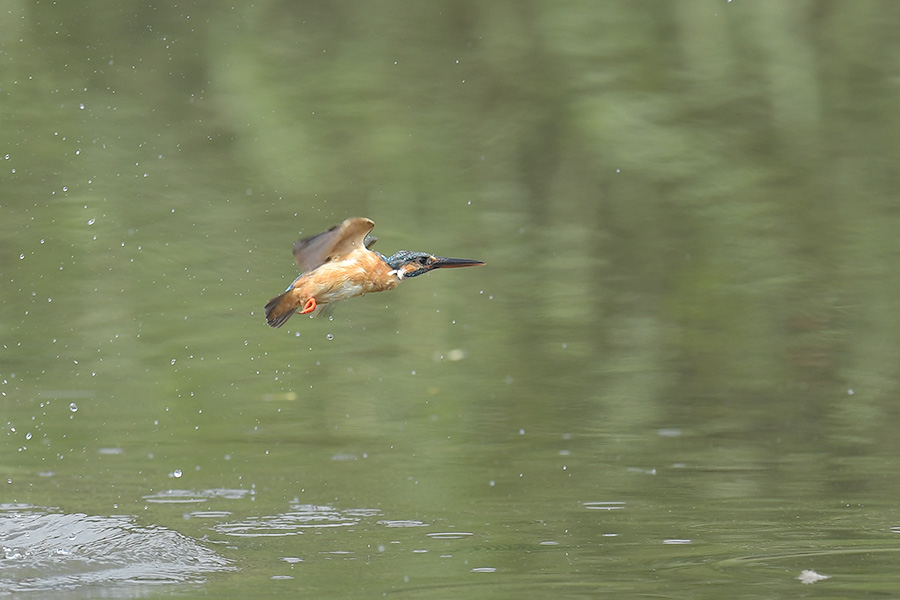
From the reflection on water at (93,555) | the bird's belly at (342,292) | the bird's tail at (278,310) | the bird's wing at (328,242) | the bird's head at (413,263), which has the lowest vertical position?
the reflection on water at (93,555)

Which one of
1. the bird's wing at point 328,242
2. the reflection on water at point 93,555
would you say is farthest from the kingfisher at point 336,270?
the reflection on water at point 93,555

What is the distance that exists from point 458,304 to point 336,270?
8.21 feet

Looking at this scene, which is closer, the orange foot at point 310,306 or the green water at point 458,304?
the orange foot at point 310,306

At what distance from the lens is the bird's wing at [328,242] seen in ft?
13.0

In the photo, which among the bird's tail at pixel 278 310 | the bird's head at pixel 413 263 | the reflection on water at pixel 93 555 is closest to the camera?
the reflection on water at pixel 93 555

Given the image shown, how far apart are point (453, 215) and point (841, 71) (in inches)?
87.6

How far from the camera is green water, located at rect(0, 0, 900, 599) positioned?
4.19m

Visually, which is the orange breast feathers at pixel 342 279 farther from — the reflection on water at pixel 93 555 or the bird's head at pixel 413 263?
the reflection on water at pixel 93 555

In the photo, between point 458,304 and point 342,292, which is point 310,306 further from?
point 458,304

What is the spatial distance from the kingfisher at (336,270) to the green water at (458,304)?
0.65 meters

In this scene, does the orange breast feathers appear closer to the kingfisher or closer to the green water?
the kingfisher

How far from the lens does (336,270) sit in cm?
404

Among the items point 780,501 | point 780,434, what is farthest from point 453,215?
Result: point 780,501

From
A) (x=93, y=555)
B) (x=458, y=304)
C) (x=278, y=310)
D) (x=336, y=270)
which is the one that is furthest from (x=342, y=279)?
(x=458, y=304)
